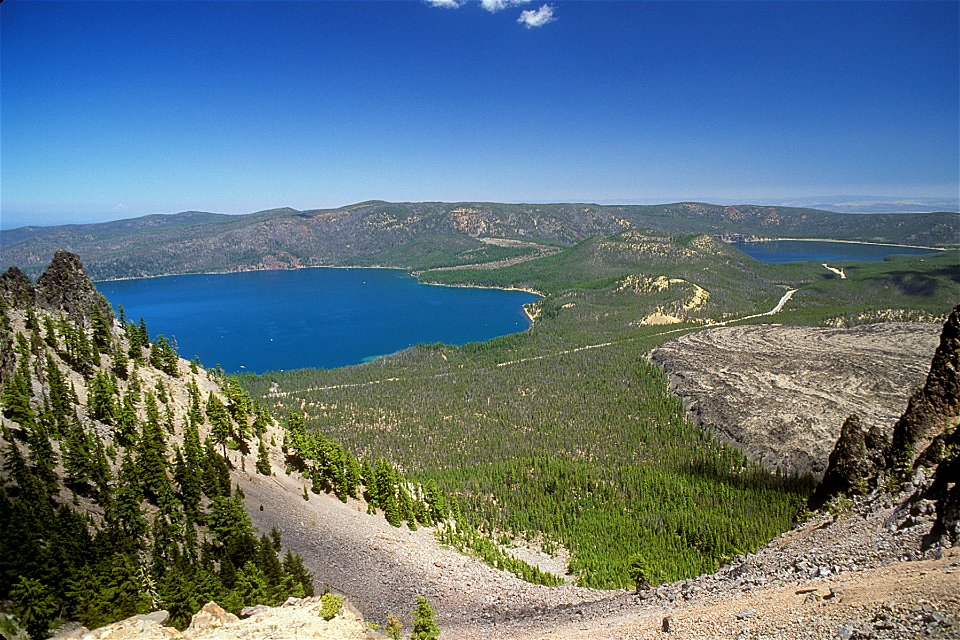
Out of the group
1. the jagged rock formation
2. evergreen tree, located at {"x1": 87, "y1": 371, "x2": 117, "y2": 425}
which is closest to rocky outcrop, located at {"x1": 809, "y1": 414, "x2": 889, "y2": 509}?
the jagged rock formation

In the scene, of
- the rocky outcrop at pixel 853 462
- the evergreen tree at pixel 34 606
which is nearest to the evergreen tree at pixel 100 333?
the evergreen tree at pixel 34 606

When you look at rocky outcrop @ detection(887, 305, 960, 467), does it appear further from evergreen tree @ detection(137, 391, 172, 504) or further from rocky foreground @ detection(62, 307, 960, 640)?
evergreen tree @ detection(137, 391, 172, 504)

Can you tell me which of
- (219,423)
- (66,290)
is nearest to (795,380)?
(219,423)

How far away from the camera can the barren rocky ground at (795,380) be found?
306ft

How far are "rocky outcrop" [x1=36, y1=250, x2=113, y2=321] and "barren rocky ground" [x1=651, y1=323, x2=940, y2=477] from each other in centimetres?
10741

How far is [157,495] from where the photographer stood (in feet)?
136

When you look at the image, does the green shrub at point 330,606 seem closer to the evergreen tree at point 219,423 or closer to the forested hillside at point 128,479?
the forested hillside at point 128,479

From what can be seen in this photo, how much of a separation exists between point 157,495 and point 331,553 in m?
14.9

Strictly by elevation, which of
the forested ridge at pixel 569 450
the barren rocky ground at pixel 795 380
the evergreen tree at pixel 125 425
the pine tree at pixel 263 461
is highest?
the evergreen tree at pixel 125 425

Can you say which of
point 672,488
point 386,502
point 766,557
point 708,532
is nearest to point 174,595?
point 386,502

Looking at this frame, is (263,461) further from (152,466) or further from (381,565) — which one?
(381,565)

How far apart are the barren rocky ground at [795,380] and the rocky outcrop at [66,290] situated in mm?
A: 107407

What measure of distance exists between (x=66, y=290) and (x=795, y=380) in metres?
137

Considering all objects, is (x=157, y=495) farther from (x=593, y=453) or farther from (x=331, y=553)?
(x=593, y=453)
